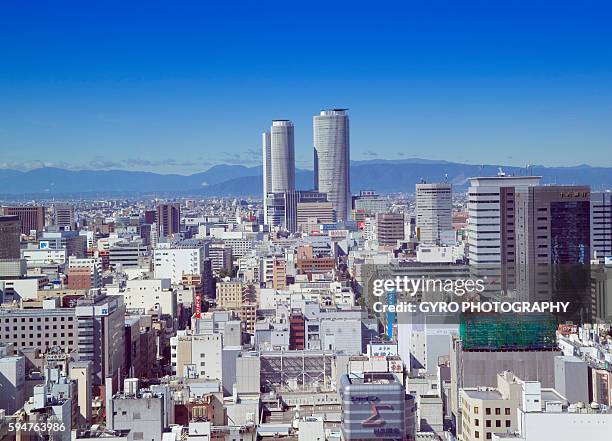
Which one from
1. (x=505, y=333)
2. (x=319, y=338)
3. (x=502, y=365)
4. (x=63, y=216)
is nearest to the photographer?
(x=502, y=365)

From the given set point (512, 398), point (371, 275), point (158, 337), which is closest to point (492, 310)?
point (512, 398)

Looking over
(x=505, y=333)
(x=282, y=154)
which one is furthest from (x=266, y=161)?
(x=505, y=333)

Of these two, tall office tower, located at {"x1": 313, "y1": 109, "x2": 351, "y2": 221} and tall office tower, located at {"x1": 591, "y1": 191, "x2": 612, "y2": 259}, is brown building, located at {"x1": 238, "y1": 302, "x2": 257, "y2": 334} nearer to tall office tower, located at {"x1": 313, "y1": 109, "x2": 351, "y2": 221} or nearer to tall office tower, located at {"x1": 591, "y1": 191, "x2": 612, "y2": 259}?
tall office tower, located at {"x1": 591, "y1": 191, "x2": 612, "y2": 259}

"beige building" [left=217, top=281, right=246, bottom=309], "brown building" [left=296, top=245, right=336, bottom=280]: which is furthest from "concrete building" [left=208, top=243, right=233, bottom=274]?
"beige building" [left=217, top=281, right=246, bottom=309]

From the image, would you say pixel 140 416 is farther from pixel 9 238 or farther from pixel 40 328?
pixel 9 238

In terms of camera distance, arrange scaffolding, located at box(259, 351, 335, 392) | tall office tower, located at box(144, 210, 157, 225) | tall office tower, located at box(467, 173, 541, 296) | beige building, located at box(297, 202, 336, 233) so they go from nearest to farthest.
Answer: scaffolding, located at box(259, 351, 335, 392), tall office tower, located at box(467, 173, 541, 296), tall office tower, located at box(144, 210, 157, 225), beige building, located at box(297, 202, 336, 233)

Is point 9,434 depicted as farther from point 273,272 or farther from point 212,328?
point 273,272

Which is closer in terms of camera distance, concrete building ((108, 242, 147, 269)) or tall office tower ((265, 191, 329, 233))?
concrete building ((108, 242, 147, 269))
